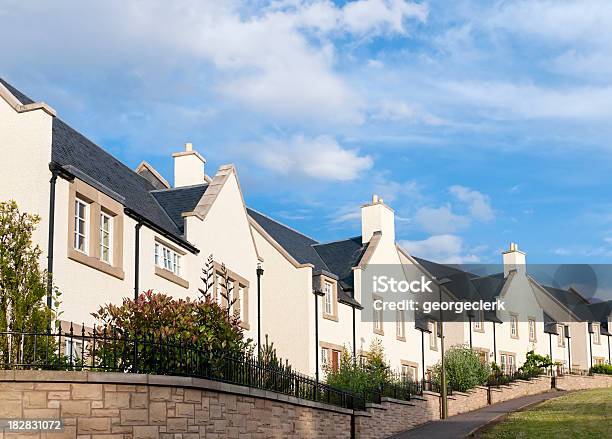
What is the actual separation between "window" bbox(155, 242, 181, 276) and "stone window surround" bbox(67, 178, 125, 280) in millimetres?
2566

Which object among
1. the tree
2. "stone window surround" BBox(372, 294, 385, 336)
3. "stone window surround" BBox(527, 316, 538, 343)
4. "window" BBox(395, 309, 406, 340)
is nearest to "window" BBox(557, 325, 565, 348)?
"stone window surround" BBox(527, 316, 538, 343)

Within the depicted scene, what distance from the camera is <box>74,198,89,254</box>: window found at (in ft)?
65.5

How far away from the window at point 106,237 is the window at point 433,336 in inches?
1109

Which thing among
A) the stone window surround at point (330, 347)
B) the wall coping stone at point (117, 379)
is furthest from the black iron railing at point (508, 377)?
the wall coping stone at point (117, 379)

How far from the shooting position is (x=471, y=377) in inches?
1646

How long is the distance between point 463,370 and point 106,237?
2522cm

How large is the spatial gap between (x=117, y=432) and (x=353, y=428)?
1405 cm

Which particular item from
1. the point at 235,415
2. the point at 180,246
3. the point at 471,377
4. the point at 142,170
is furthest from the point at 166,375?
the point at 471,377

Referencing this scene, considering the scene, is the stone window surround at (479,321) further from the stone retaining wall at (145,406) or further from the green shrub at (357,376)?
the stone retaining wall at (145,406)

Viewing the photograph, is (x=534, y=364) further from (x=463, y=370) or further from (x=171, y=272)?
(x=171, y=272)

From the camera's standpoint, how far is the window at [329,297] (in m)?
36.0

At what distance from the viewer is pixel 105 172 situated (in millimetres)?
24688

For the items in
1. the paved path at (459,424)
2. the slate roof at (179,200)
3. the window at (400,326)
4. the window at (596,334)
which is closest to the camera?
the slate roof at (179,200)

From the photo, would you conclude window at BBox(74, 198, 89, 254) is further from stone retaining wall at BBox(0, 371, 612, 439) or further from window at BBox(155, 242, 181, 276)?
stone retaining wall at BBox(0, 371, 612, 439)
